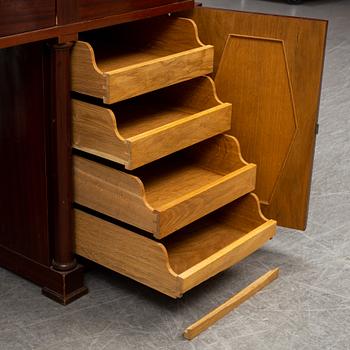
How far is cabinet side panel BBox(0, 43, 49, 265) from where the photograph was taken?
6.10ft

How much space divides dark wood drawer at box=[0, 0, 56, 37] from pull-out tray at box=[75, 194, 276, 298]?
1.74 feet

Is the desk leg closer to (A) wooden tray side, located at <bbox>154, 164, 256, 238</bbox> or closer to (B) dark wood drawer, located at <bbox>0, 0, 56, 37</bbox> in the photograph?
(B) dark wood drawer, located at <bbox>0, 0, 56, 37</bbox>

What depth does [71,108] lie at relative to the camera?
73.8 inches

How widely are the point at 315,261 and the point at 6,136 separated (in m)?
0.95

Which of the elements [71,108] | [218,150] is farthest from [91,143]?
[218,150]

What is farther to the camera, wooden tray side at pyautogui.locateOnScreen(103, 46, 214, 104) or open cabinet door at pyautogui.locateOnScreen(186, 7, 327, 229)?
open cabinet door at pyautogui.locateOnScreen(186, 7, 327, 229)

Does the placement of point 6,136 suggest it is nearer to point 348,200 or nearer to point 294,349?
point 294,349

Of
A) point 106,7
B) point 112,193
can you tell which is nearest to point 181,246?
point 112,193

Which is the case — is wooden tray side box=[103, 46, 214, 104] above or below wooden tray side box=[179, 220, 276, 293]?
above

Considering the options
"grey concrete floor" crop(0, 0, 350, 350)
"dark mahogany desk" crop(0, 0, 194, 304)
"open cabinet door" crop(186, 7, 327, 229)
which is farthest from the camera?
"open cabinet door" crop(186, 7, 327, 229)

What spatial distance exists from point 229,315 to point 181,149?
45 centimetres

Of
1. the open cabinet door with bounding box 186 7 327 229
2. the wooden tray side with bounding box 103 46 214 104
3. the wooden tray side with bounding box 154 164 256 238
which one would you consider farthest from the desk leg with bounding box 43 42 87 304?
the open cabinet door with bounding box 186 7 327 229

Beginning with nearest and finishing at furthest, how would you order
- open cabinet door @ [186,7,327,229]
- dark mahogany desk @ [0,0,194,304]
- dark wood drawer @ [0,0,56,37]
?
dark wood drawer @ [0,0,56,37] < dark mahogany desk @ [0,0,194,304] < open cabinet door @ [186,7,327,229]

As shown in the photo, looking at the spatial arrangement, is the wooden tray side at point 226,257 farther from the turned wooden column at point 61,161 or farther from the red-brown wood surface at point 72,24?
the red-brown wood surface at point 72,24
